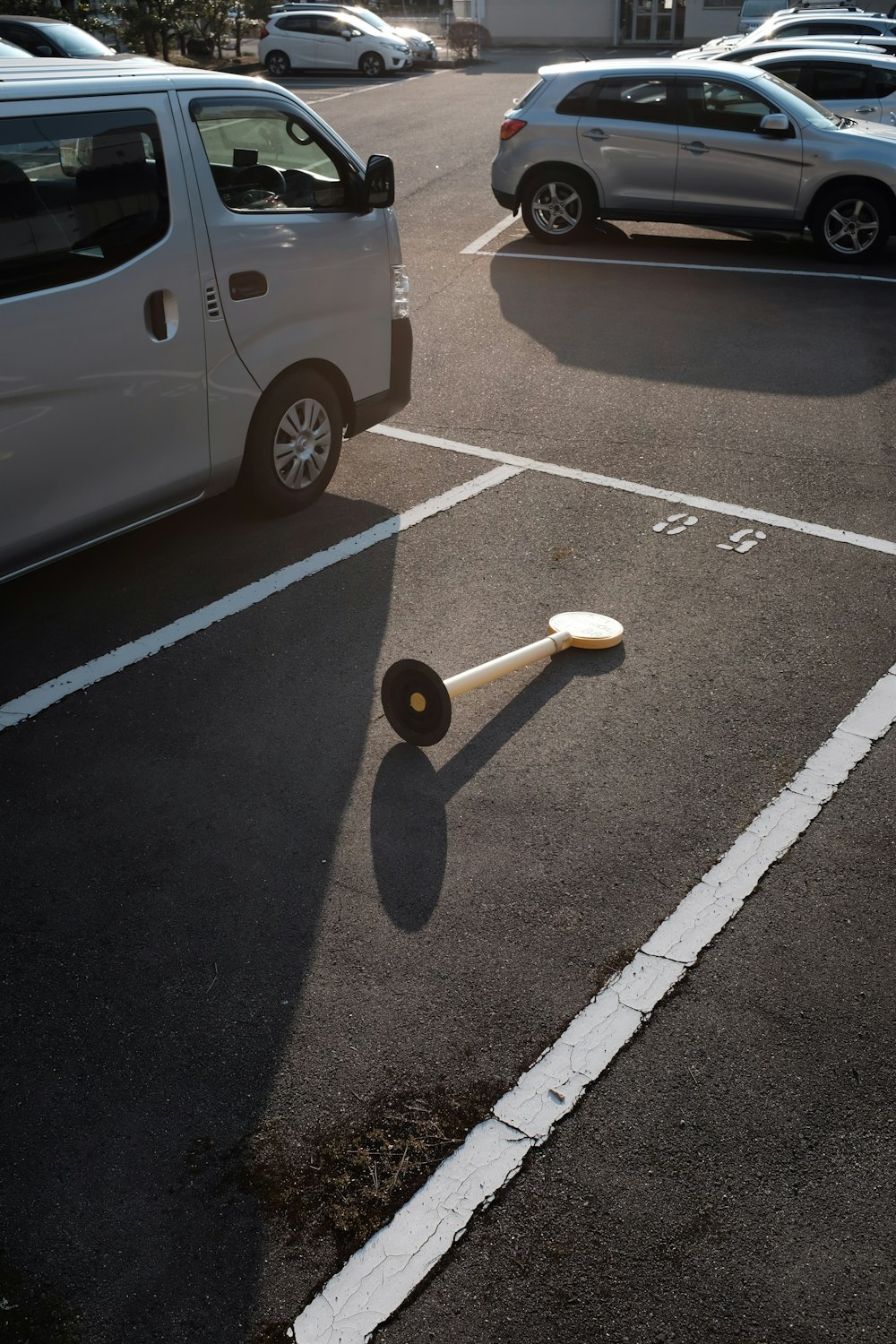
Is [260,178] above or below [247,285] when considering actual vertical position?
above

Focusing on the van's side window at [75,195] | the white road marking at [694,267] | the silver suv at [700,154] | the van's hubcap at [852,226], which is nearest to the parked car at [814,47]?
the silver suv at [700,154]

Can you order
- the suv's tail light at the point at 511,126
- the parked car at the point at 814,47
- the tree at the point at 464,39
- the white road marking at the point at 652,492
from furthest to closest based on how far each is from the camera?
the tree at the point at 464,39, the parked car at the point at 814,47, the suv's tail light at the point at 511,126, the white road marking at the point at 652,492

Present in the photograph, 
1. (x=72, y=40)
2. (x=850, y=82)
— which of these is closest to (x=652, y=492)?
(x=850, y=82)

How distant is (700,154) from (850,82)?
152 inches

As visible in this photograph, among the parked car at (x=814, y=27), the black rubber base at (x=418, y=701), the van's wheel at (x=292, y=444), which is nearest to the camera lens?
the black rubber base at (x=418, y=701)

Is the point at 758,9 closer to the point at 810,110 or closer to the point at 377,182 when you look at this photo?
the point at 810,110

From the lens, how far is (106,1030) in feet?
10.7

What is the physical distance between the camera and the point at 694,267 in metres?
11.5

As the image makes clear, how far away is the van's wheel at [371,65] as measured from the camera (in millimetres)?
29125

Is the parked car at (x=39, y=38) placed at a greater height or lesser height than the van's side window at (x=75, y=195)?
greater

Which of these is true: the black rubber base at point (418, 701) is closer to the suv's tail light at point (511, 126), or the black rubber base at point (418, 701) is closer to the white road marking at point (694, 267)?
the white road marking at point (694, 267)

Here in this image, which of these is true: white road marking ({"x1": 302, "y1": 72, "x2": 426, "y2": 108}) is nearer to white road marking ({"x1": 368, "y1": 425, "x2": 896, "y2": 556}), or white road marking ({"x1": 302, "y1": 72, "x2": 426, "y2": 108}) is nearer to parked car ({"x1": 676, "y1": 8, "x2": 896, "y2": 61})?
parked car ({"x1": 676, "y1": 8, "x2": 896, "y2": 61})

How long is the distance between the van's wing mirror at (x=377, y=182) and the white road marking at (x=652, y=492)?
163 centimetres

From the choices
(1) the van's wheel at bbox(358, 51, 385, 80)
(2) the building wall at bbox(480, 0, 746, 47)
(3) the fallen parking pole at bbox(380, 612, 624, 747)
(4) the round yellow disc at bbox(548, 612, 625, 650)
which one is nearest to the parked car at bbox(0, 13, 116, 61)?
(1) the van's wheel at bbox(358, 51, 385, 80)
